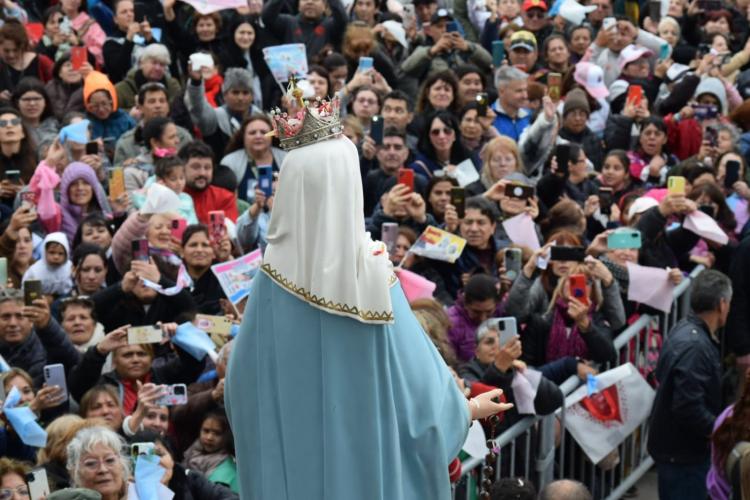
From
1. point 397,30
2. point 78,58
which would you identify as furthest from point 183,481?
point 397,30

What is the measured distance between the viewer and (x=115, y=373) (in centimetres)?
1017

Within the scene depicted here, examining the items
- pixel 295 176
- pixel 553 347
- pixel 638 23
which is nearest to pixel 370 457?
pixel 295 176

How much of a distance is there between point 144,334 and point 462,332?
199cm

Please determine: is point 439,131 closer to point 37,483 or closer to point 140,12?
point 140,12

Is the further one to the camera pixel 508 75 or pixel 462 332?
pixel 508 75

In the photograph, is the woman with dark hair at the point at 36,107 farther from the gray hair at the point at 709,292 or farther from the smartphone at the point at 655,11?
the smartphone at the point at 655,11

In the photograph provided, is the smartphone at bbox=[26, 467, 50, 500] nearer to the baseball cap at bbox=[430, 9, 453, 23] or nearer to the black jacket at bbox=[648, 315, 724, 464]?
the black jacket at bbox=[648, 315, 724, 464]

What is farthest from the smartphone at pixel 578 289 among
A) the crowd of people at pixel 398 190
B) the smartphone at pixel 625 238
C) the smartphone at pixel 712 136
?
the smartphone at pixel 712 136

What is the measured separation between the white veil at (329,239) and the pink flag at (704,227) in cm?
701

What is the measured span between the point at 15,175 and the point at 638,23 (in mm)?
A: 8477

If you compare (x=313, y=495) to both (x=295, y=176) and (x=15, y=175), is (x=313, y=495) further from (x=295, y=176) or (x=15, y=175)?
(x=15, y=175)

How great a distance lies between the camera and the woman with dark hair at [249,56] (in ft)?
53.6

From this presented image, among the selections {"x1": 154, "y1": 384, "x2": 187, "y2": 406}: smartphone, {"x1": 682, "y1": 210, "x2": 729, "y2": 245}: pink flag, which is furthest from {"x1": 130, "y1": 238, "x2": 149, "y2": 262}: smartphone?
{"x1": 682, "y1": 210, "x2": 729, "y2": 245}: pink flag

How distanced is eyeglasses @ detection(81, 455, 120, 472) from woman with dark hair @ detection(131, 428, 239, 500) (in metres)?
0.36
